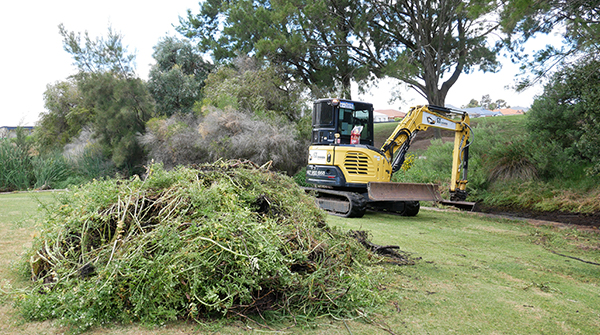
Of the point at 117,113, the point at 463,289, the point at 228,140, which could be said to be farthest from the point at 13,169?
the point at 463,289

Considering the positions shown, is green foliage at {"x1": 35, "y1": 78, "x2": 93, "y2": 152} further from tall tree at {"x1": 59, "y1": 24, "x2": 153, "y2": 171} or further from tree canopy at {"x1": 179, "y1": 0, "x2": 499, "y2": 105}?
tree canopy at {"x1": 179, "y1": 0, "x2": 499, "y2": 105}

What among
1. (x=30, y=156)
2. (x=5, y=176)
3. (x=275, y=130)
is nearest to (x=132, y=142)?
(x=30, y=156)

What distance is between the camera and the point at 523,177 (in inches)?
Answer: 456

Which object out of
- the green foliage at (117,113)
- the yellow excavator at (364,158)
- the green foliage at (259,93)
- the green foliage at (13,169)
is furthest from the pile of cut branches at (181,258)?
the green foliage at (117,113)

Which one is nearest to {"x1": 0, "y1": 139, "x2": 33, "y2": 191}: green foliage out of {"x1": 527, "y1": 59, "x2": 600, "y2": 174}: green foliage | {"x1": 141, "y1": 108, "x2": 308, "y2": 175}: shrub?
{"x1": 141, "y1": 108, "x2": 308, "y2": 175}: shrub

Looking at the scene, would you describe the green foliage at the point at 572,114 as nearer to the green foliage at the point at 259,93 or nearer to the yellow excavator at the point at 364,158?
the yellow excavator at the point at 364,158

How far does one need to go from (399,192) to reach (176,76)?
1733 cm

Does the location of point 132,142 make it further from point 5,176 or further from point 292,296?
point 292,296

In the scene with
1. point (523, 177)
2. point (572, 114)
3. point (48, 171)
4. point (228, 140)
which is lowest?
point (48, 171)

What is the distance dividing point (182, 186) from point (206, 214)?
583 millimetres

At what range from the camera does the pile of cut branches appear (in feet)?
8.43

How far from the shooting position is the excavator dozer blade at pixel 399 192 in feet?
28.0

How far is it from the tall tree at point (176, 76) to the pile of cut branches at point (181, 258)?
19.2 metres

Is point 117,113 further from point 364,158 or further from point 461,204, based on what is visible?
point 461,204
